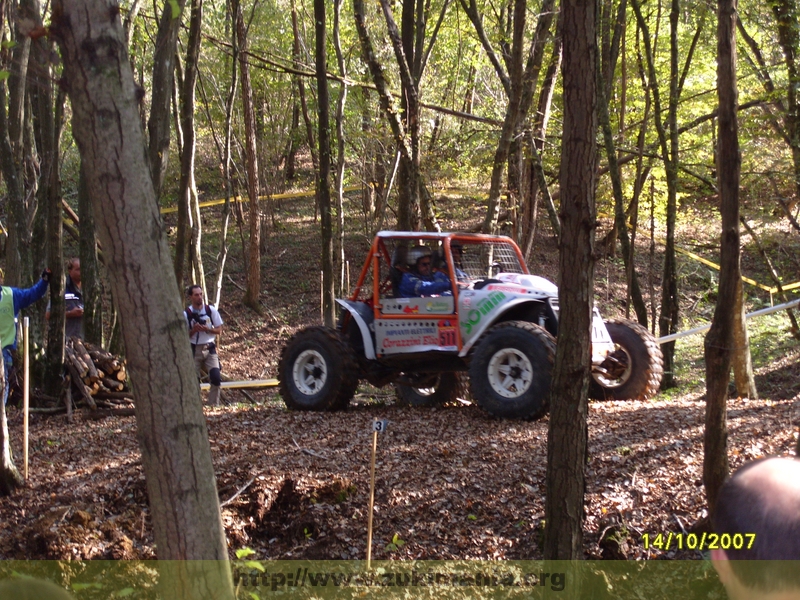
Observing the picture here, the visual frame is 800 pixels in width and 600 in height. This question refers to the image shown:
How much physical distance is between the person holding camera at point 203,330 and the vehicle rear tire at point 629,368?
5.36 metres

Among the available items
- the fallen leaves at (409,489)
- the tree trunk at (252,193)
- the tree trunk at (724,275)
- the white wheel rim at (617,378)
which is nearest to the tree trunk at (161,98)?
the fallen leaves at (409,489)

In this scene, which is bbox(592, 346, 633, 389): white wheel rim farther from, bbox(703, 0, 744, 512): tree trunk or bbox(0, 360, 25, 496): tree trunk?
bbox(0, 360, 25, 496): tree trunk

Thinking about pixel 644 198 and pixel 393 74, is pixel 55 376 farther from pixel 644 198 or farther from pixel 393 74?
pixel 644 198

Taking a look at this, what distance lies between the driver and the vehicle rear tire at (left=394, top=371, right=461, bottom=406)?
4.71 feet

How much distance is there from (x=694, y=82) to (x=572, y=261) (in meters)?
16.6

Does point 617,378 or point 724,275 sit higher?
point 724,275

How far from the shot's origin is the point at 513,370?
304 inches

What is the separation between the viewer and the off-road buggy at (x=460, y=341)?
771 cm

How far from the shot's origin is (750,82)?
13.0 meters

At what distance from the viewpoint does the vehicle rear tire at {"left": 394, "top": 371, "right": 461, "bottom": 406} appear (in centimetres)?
987

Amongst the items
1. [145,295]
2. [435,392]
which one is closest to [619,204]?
[435,392]

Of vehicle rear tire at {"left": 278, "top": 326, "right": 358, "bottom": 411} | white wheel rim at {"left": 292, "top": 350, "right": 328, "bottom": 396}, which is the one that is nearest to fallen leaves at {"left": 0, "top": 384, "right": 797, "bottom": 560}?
vehicle rear tire at {"left": 278, "top": 326, "right": 358, "bottom": 411}

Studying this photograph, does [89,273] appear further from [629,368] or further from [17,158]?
[629,368]

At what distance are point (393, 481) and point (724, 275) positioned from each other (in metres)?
3.06
